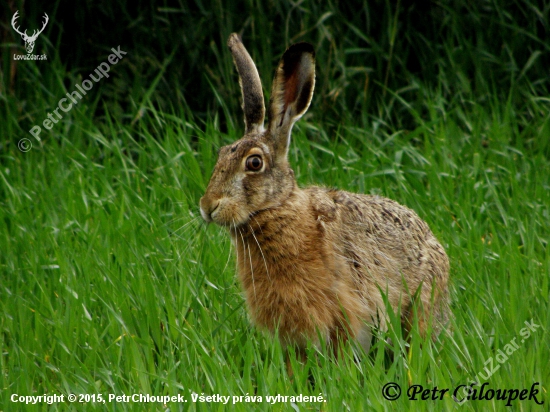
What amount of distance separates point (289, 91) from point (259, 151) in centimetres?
33

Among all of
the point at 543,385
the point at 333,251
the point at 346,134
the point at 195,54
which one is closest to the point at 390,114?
the point at 346,134

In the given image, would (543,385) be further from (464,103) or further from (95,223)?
(464,103)

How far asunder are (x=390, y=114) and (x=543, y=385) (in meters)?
3.37

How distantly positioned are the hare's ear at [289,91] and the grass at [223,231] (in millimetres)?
603

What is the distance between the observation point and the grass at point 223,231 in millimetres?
3492

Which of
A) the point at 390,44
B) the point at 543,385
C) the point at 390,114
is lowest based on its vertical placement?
the point at 543,385

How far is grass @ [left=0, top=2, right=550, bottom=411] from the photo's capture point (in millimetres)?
3492

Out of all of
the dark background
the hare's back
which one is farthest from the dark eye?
the dark background

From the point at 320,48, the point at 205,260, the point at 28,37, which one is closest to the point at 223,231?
the point at 205,260

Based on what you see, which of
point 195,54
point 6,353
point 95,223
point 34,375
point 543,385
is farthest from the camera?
point 195,54

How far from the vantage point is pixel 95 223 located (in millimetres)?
4969

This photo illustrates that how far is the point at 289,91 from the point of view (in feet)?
13.3

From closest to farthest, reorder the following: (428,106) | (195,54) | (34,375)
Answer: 1. (34,375)
2. (428,106)
3. (195,54)

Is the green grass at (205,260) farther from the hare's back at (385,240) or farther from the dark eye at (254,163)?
the dark eye at (254,163)
